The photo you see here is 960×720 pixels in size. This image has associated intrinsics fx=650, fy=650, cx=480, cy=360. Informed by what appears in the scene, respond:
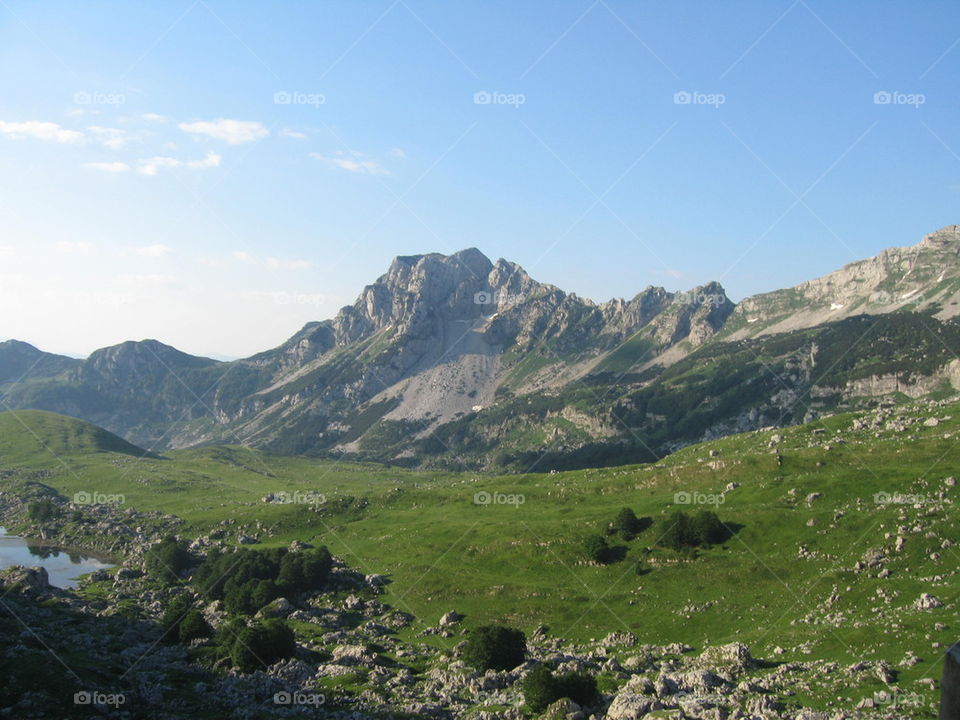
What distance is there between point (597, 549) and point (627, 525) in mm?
6852

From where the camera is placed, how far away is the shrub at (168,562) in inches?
4102

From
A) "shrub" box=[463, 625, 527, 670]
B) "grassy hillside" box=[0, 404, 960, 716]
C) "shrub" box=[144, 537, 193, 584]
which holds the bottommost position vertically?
"shrub" box=[144, 537, 193, 584]

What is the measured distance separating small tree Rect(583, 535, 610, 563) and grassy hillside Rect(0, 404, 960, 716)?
1.36m

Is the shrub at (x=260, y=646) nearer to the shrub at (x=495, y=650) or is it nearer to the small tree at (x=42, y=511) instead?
the shrub at (x=495, y=650)

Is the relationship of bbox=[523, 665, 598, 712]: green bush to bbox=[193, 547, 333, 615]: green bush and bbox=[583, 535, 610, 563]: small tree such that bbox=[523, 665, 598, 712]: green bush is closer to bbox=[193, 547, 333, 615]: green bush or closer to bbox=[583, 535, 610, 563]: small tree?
bbox=[583, 535, 610, 563]: small tree

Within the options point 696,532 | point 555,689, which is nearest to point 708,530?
point 696,532

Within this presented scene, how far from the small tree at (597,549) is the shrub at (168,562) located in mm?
65086

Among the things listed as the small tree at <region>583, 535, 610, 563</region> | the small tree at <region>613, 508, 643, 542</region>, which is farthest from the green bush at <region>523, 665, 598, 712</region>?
the small tree at <region>613, 508, 643, 542</region>

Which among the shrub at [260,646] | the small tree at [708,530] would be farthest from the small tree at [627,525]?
the shrub at [260,646]

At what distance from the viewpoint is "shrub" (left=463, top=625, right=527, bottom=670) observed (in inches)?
2331

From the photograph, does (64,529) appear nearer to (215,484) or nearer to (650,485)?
(215,484)

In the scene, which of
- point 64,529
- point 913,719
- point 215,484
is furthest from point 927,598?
point 215,484

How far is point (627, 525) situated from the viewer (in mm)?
90562

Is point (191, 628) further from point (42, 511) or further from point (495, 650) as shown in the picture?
point (42, 511)
